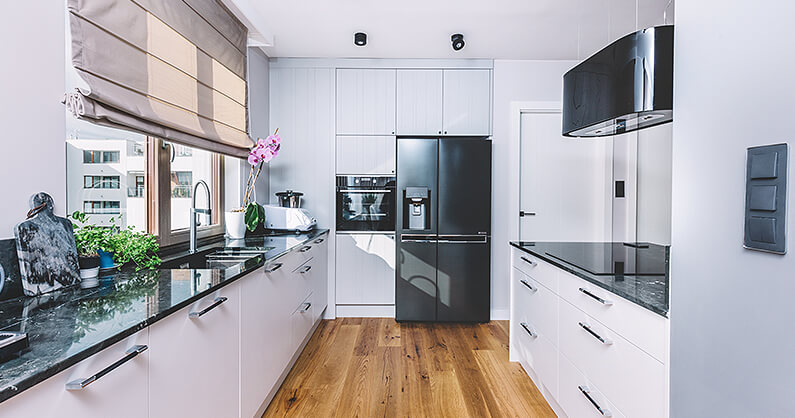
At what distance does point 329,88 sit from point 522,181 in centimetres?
205

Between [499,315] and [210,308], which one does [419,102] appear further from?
[210,308]

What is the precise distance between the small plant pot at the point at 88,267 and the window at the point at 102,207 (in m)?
0.46

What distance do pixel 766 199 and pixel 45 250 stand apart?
5.80 ft

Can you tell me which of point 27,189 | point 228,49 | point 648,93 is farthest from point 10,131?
point 648,93

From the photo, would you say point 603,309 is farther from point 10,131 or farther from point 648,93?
point 10,131

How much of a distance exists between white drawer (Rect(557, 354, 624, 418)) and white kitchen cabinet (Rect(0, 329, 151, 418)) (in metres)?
1.52

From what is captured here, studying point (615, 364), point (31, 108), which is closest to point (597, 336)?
point (615, 364)

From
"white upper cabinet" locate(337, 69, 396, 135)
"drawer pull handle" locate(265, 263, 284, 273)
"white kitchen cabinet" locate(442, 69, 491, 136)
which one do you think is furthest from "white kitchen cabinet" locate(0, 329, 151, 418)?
"white kitchen cabinet" locate(442, 69, 491, 136)

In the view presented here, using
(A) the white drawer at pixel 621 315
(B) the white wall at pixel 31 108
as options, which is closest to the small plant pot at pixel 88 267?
(B) the white wall at pixel 31 108

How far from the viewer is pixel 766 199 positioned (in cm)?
58

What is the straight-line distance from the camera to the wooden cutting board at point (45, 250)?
4.28 ft

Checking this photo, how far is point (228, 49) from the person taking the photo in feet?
9.50

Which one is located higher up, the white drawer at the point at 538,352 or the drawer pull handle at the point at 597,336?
the drawer pull handle at the point at 597,336

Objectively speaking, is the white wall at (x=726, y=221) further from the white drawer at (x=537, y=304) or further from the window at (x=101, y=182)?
the window at (x=101, y=182)
